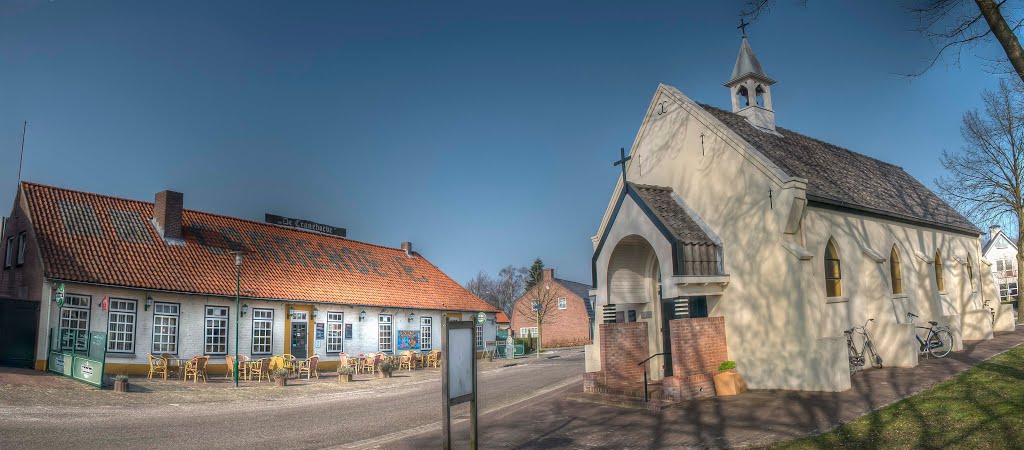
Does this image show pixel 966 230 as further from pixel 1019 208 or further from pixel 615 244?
pixel 615 244

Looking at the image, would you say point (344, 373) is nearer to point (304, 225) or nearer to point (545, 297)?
point (304, 225)

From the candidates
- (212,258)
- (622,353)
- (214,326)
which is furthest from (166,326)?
(622,353)

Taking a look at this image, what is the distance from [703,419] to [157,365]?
19.3 metres

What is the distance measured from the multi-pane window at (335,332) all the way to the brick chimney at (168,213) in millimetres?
7583

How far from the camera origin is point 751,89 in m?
21.3

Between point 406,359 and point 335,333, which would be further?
point 406,359

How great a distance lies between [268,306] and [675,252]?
1924 cm

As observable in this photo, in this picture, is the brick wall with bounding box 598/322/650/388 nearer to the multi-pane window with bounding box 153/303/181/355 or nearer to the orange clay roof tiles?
the orange clay roof tiles

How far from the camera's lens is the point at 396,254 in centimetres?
3984

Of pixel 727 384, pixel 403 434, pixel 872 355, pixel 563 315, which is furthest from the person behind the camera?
pixel 563 315

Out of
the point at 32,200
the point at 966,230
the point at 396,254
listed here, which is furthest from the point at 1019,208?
the point at 32,200

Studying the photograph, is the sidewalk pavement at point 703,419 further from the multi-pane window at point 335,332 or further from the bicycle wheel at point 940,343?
the multi-pane window at point 335,332

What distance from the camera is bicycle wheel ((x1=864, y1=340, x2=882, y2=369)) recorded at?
1619 centimetres

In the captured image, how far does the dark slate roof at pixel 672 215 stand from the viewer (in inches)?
622
